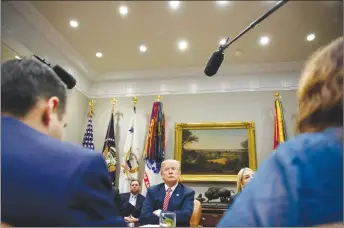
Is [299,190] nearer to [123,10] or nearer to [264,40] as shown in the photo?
[123,10]

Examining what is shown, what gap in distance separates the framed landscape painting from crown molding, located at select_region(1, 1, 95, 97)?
2.15 metres

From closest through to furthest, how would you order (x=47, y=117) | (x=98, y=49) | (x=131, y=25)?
(x=47, y=117) → (x=131, y=25) → (x=98, y=49)

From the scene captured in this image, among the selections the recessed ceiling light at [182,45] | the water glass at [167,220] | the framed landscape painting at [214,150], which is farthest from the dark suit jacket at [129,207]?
the water glass at [167,220]

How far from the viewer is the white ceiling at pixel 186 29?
3.57 meters

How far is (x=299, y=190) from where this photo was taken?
20.0 inches

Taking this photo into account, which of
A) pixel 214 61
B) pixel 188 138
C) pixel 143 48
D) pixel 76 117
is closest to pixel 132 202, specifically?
pixel 188 138

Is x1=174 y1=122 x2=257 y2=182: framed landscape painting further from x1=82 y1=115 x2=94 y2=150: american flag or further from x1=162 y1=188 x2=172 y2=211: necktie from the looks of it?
x1=162 y1=188 x2=172 y2=211: necktie

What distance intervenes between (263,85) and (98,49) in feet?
9.12

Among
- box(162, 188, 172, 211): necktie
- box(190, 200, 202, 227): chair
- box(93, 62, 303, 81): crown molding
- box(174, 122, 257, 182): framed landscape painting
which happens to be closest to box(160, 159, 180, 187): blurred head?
box(162, 188, 172, 211): necktie

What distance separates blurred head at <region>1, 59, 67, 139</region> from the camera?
0.73 metres

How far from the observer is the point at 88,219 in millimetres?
606

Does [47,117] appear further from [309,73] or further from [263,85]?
[263,85]

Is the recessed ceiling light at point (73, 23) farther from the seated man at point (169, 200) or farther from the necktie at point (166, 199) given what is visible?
the necktie at point (166, 199)

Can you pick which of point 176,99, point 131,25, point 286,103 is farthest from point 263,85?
point 131,25
